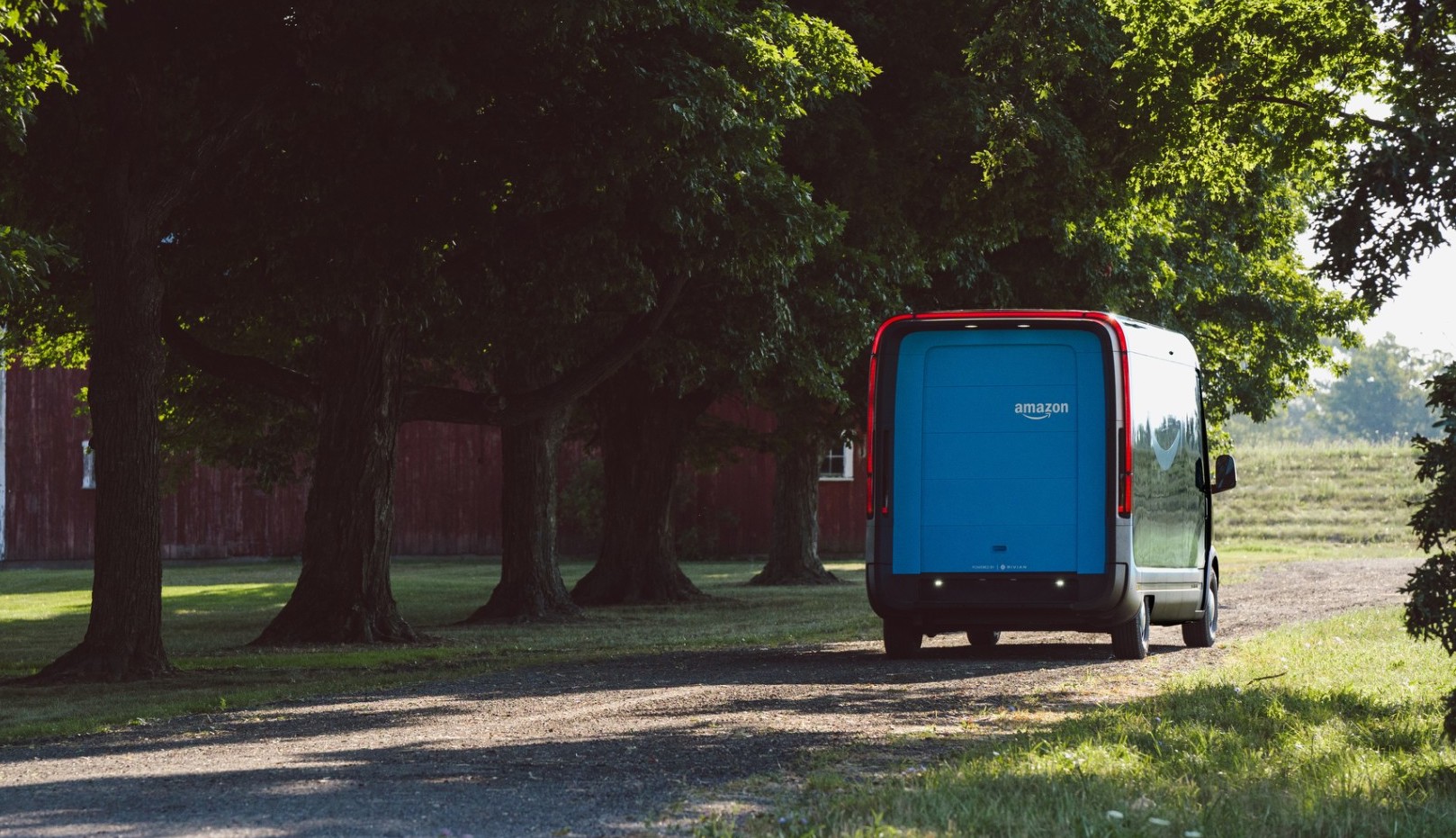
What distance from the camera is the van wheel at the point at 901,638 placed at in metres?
15.2

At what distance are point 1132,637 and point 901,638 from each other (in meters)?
1.91

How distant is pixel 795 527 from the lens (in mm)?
35000

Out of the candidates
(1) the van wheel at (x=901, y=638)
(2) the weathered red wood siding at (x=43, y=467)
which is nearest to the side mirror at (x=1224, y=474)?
(1) the van wheel at (x=901, y=638)

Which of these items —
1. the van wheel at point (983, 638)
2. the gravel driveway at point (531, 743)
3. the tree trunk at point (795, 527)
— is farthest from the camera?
the tree trunk at point (795, 527)

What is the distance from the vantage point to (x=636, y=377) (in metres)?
27.3

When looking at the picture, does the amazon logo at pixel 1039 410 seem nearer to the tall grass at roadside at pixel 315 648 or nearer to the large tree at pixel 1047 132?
the tall grass at roadside at pixel 315 648

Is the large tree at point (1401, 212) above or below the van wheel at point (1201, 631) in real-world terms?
above

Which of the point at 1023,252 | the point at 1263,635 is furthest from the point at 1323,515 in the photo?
the point at 1263,635

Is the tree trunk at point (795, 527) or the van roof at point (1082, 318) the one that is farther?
the tree trunk at point (795, 527)

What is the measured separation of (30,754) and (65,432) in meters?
34.9

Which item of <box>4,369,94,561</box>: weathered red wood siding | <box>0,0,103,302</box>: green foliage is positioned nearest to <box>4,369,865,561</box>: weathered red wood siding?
<box>4,369,94,561</box>: weathered red wood siding

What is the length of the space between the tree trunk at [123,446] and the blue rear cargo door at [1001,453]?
Answer: 6.31 metres

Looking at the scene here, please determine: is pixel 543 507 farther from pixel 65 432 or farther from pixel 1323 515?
pixel 1323 515

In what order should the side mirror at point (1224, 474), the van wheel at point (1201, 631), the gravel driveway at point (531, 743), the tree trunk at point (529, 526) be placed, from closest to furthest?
the gravel driveway at point (531, 743) → the side mirror at point (1224, 474) → the van wheel at point (1201, 631) → the tree trunk at point (529, 526)
